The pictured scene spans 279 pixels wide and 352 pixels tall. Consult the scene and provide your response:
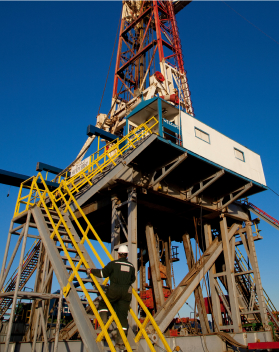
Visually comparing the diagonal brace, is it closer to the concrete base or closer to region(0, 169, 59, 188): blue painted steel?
the concrete base

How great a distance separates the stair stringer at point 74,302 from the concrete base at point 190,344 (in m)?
2.29

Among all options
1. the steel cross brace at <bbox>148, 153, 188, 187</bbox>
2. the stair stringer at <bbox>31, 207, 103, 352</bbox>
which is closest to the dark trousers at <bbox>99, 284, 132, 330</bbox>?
the stair stringer at <bbox>31, 207, 103, 352</bbox>

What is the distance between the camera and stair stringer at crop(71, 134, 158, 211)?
40.4ft

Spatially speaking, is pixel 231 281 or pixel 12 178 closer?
pixel 231 281

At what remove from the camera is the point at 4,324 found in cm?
1641

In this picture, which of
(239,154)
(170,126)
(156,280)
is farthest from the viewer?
(239,154)

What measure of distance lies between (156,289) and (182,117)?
27.7 feet

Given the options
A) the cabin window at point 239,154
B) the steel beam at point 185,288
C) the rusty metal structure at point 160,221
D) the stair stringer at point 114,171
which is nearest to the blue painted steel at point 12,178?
the rusty metal structure at point 160,221

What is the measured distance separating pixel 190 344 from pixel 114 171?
283 inches

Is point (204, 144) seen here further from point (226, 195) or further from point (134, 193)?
point (134, 193)

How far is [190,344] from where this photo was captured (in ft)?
37.1

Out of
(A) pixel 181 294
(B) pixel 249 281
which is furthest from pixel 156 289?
(B) pixel 249 281

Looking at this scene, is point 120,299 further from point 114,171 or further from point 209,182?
point 209,182

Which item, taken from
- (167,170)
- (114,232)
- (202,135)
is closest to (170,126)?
(202,135)
